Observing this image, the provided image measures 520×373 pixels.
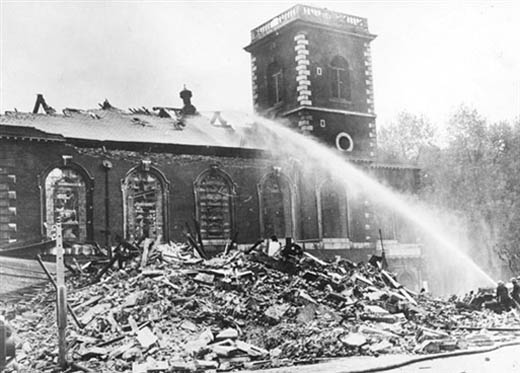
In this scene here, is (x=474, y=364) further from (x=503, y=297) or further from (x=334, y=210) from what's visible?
(x=334, y=210)

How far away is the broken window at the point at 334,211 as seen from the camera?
40938mm

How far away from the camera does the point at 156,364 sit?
17938 mm

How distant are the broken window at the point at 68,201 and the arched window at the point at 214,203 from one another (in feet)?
18.7

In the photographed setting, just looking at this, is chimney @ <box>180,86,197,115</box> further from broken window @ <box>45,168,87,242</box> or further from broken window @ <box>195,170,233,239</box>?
broken window @ <box>45,168,87,242</box>

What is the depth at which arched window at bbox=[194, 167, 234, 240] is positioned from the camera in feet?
120

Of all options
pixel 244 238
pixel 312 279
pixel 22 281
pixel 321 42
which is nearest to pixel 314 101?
pixel 321 42

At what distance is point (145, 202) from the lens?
116 ft

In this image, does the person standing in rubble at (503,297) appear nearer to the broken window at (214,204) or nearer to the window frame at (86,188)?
the broken window at (214,204)

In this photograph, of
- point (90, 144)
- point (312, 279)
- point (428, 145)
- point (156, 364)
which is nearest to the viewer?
point (156, 364)

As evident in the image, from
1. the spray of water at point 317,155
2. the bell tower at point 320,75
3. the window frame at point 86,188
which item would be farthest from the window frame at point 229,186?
the bell tower at point 320,75

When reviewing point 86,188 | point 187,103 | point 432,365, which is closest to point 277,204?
point 187,103

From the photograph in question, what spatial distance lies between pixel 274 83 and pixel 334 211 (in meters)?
8.92

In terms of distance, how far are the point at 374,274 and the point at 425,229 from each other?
2366 centimetres

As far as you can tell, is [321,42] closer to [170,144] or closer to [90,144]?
[170,144]
